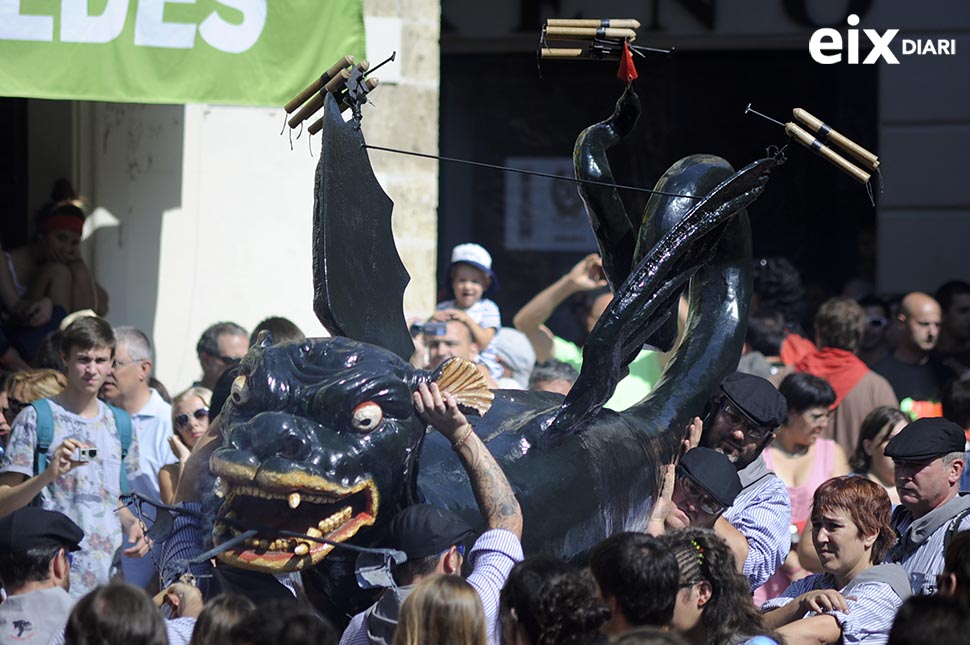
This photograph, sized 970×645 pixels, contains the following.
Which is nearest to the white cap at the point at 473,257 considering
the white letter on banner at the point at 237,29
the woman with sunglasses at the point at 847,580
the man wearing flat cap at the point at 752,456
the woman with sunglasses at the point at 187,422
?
the white letter on banner at the point at 237,29

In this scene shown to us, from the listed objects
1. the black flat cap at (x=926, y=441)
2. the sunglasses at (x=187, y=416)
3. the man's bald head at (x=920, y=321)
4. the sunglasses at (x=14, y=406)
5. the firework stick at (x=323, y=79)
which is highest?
the firework stick at (x=323, y=79)

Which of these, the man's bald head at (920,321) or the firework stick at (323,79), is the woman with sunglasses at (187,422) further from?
the man's bald head at (920,321)

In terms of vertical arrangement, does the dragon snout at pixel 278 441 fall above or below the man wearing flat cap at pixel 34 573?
above

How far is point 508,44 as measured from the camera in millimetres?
9438

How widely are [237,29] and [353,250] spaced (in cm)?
282

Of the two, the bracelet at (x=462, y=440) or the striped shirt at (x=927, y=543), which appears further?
the striped shirt at (x=927, y=543)

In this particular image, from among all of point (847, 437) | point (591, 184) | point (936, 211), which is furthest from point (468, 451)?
point (936, 211)

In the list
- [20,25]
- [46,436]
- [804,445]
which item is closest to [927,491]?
[804,445]

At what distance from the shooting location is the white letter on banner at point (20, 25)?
633cm

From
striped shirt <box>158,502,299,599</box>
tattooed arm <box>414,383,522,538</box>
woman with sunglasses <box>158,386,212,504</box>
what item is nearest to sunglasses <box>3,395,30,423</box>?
woman with sunglasses <box>158,386,212,504</box>

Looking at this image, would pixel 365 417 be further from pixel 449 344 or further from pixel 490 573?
pixel 449 344

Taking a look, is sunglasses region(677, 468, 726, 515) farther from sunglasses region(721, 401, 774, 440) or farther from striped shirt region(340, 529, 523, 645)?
striped shirt region(340, 529, 523, 645)

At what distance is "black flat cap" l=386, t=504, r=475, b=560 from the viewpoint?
346cm

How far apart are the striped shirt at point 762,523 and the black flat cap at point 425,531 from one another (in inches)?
43.0
